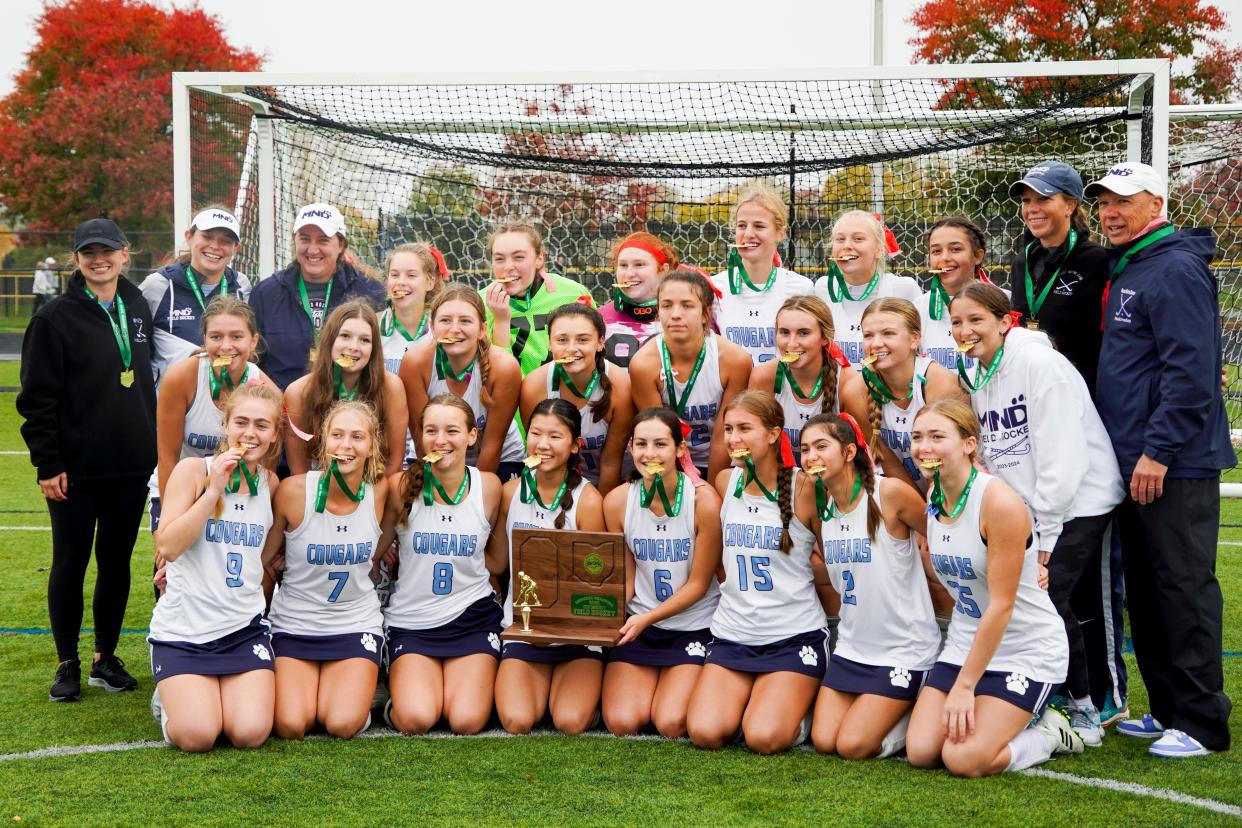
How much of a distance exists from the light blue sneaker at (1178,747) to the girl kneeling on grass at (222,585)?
2957 mm

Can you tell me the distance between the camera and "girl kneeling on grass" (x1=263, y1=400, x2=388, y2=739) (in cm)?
433

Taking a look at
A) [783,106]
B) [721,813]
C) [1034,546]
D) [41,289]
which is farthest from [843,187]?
[41,289]

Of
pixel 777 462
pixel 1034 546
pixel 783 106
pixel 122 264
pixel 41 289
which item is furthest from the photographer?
pixel 41 289

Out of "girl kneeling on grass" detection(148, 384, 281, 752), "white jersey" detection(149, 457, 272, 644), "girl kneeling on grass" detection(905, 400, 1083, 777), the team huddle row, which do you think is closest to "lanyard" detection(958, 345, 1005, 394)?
the team huddle row

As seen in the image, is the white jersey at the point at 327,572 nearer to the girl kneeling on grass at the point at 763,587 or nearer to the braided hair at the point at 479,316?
the braided hair at the point at 479,316

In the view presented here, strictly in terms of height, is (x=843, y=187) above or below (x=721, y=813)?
above

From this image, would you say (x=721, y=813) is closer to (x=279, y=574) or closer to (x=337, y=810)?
(x=337, y=810)

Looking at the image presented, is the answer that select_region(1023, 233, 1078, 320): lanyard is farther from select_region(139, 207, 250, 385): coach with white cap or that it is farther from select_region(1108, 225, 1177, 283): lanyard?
select_region(139, 207, 250, 385): coach with white cap

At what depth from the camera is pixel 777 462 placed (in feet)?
14.4

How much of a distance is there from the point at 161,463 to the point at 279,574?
Result: 0.63m

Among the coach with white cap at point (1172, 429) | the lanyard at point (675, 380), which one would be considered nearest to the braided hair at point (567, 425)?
the lanyard at point (675, 380)

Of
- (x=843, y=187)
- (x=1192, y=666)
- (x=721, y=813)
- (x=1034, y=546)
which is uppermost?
(x=843, y=187)

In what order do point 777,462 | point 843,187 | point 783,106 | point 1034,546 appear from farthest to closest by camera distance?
point 843,187 → point 783,106 → point 777,462 → point 1034,546

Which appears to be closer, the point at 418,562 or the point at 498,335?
the point at 418,562
